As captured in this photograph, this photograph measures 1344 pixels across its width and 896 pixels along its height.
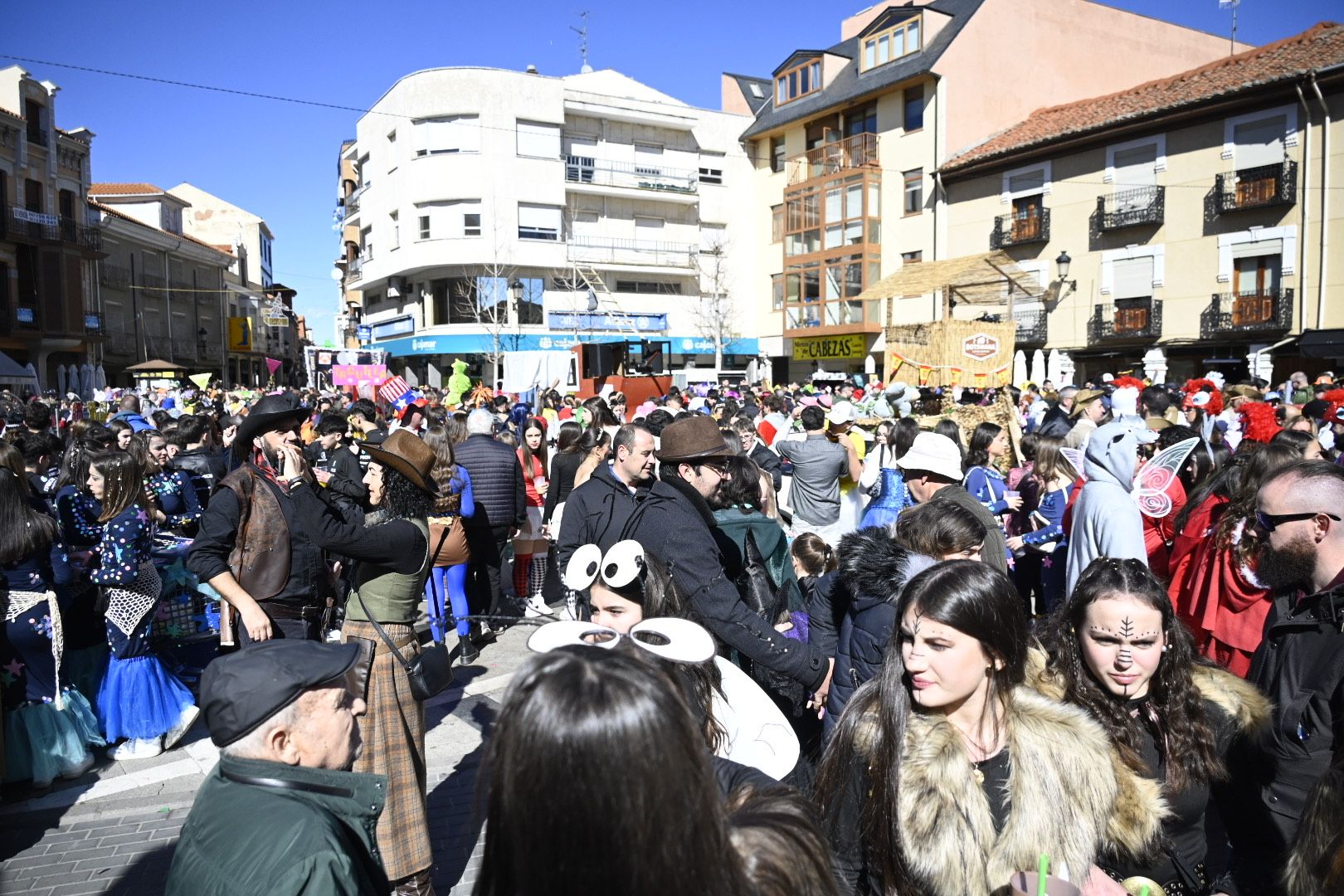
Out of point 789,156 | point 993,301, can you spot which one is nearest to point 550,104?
point 789,156

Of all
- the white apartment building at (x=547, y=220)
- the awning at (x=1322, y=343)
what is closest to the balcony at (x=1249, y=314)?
the awning at (x=1322, y=343)

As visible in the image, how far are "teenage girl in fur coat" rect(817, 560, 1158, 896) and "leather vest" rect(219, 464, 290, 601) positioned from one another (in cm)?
299

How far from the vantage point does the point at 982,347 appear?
49.2ft

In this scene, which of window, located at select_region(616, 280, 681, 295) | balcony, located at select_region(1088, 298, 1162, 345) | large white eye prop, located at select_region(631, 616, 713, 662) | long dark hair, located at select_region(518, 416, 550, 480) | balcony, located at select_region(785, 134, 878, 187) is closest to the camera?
large white eye prop, located at select_region(631, 616, 713, 662)

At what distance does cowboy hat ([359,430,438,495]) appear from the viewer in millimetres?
3920

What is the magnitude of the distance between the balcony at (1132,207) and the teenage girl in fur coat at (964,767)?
26892 millimetres

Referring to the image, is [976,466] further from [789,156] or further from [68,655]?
[789,156]

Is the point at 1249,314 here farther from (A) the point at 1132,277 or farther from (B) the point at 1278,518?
(B) the point at 1278,518

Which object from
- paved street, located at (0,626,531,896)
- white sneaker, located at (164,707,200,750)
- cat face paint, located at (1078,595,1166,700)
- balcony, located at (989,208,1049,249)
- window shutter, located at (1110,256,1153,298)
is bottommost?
paved street, located at (0,626,531,896)

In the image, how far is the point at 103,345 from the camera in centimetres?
3906

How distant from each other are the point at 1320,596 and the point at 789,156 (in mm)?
38377

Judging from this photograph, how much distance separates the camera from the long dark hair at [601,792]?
1.13 meters

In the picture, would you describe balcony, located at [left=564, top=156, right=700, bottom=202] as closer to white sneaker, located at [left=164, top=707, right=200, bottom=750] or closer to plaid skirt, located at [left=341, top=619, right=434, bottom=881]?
white sneaker, located at [left=164, top=707, right=200, bottom=750]

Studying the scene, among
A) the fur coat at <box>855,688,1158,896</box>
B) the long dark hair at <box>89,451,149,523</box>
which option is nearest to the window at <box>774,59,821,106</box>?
the long dark hair at <box>89,451,149,523</box>
